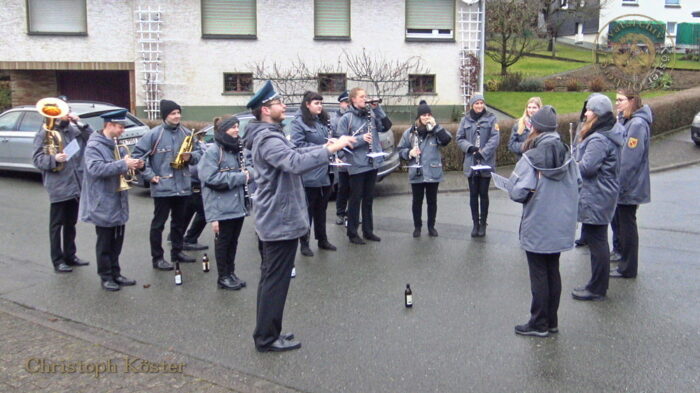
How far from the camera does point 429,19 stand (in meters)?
22.6

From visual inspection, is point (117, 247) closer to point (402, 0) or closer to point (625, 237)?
point (625, 237)

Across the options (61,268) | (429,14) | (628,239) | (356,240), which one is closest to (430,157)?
(356,240)

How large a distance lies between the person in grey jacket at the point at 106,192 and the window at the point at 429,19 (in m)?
16.1

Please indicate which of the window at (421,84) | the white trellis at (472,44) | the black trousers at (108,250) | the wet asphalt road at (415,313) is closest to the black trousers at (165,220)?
the wet asphalt road at (415,313)

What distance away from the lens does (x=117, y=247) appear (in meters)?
7.66

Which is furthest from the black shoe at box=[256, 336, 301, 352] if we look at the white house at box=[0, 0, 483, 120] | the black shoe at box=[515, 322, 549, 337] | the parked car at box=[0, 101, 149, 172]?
the white house at box=[0, 0, 483, 120]

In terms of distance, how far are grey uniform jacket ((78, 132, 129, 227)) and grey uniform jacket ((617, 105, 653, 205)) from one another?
204 inches

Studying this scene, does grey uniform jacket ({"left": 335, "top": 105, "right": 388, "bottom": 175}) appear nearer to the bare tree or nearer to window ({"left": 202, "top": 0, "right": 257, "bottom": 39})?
window ({"left": 202, "top": 0, "right": 257, "bottom": 39})

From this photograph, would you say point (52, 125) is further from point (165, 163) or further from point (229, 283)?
point (229, 283)

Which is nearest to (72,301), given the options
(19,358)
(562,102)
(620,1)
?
(19,358)

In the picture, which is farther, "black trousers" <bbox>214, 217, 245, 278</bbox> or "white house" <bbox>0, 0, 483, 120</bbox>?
"white house" <bbox>0, 0, 483, 120</bbox>

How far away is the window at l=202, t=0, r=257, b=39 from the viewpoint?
21.6 meters

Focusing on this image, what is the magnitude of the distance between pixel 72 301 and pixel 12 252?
2539mm

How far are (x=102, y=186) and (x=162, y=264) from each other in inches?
51.9
